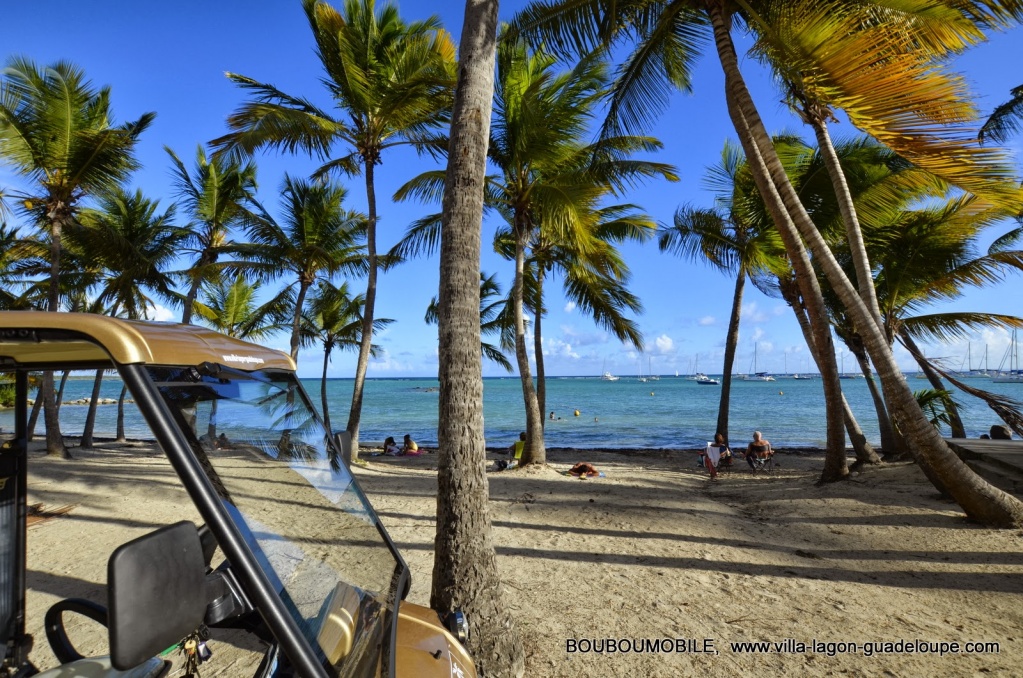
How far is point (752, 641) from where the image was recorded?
12.4ft

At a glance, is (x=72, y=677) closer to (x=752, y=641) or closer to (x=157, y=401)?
(x=157, y=401)

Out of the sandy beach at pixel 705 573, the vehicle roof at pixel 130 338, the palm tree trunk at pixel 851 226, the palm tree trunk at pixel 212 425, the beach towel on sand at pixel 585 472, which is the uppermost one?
the palm tree trunk at pixel 851 226

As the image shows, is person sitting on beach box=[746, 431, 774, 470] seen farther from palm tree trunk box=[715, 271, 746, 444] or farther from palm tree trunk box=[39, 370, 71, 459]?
palm tree trunk box=[39, 370, 71, 459]

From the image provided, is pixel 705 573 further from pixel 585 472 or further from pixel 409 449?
pixel 409 449

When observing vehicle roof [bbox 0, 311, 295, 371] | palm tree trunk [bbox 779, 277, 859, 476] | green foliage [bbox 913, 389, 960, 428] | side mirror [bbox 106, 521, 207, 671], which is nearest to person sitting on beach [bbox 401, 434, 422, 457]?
palm tree trunk [bbox 779, 277, 859, 476]

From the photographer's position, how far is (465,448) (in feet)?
11.4

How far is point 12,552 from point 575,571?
4.29m

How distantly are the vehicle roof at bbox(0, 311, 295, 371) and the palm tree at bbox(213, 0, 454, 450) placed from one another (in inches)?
391

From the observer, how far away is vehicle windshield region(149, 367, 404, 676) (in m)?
1.39

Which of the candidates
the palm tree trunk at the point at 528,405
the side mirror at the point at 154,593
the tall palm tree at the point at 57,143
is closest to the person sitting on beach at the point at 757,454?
the palm tree trunk at the point at 528,405

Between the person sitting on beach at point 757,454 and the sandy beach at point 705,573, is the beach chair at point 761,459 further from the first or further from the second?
the sandy beach at point 705,573

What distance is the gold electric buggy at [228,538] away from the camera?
106 centimetres

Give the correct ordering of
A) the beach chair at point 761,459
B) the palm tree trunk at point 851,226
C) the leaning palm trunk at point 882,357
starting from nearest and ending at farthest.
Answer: the leaning palm trunk at point 882,357
the palm tree trunk at point 851,226
the beach chair at point 761,459

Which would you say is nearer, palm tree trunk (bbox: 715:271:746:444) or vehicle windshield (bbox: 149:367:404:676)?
vehicle windshield (bbox: 149:367:404:676)
